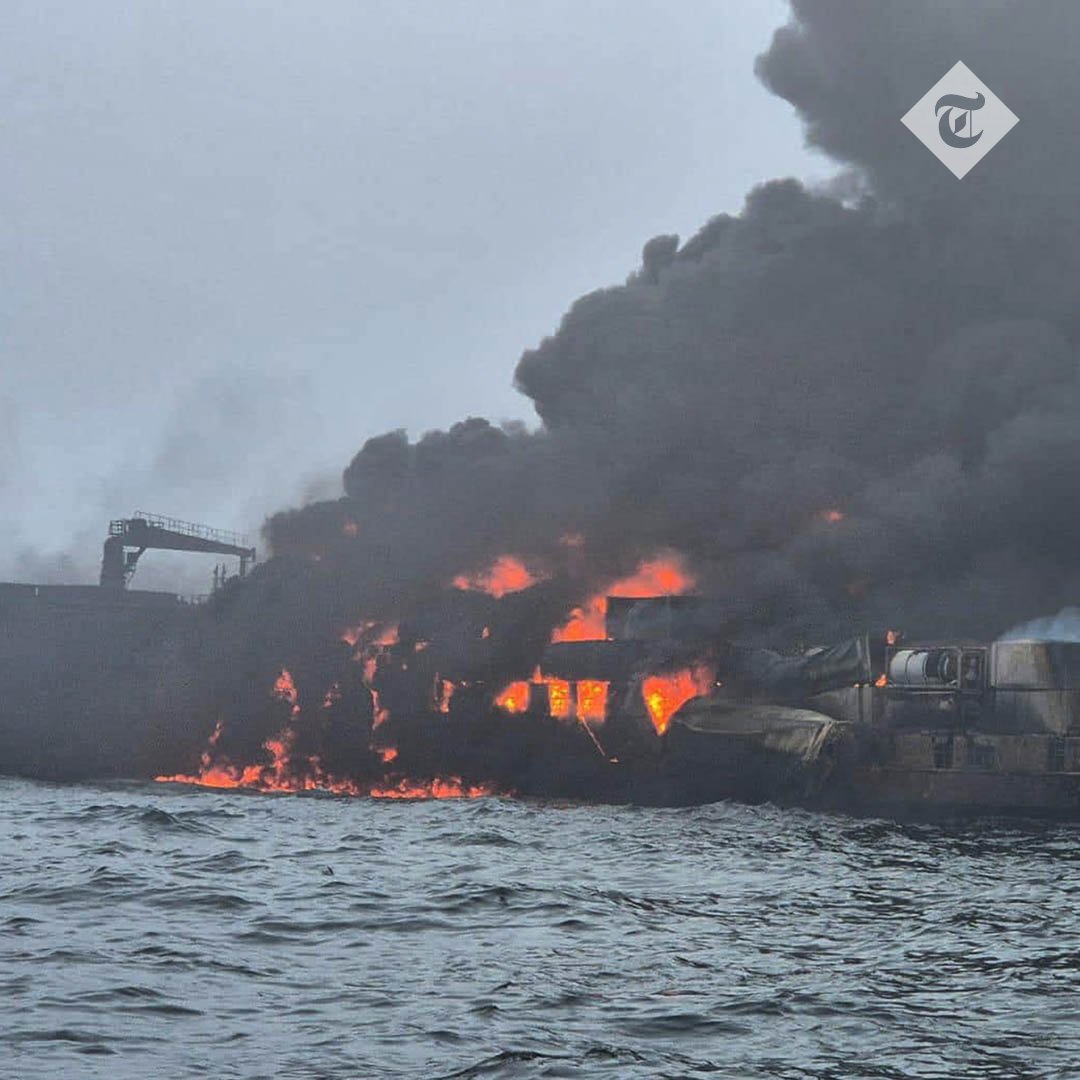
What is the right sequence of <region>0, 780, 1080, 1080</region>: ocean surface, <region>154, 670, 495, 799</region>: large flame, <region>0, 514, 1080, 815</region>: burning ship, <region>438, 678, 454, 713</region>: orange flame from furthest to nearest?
<region>438, 678, 454, 713</region>: orange flame → <region>154, 670, 495, 799</region>: large flame → <region>0, 514, 1080, 815</region>: burning ship → <region>0, 780, 1080, 1080</region>: ocean surface

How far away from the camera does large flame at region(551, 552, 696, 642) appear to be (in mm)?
107500

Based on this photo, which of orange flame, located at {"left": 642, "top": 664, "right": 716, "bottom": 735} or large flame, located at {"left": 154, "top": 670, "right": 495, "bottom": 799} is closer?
orange flame, located at {"left": 642, "top": 664, "right": 716, "bottom": 735}

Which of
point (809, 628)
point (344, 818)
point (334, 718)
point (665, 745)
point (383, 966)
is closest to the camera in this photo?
point (383, 966)

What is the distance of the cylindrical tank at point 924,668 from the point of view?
238ft

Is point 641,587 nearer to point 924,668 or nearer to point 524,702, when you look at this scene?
point 524,702

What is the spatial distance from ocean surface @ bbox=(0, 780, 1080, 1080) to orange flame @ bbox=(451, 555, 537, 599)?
6101cm

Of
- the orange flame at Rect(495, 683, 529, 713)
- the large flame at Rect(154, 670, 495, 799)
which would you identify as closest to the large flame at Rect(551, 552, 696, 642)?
the orange flame at Rect(495, 683, 529, 713)

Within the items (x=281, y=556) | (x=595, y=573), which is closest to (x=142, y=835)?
(x=595, y=573)

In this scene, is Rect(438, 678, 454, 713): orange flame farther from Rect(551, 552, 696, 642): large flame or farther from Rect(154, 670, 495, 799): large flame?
Rect(551, 552, 696, 642): large flame

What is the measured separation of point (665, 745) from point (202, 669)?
154 feet

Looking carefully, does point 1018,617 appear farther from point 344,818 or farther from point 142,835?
point 142,835

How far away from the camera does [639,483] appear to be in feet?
355

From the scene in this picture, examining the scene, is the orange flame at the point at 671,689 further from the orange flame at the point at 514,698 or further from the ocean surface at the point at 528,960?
the ocean surface at the point at 528,960

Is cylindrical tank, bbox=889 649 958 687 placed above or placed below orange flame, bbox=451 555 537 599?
below
